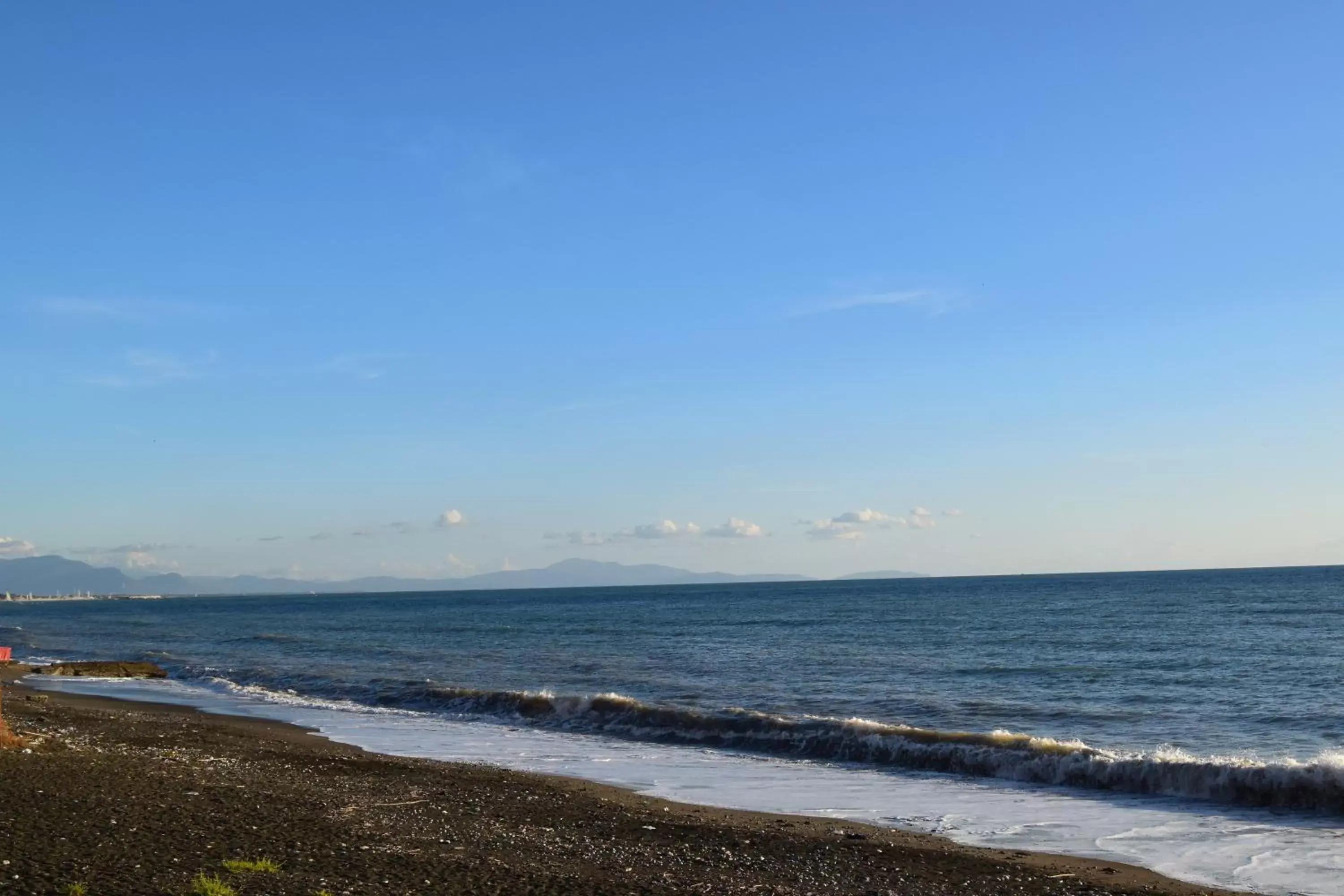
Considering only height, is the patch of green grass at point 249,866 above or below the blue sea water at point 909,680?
above

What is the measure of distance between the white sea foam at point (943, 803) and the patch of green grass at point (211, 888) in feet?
28.6

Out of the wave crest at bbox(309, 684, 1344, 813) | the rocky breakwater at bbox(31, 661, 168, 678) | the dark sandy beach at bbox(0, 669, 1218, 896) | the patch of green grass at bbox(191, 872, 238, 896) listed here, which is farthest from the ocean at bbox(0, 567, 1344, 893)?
the patch of green grass at bbox(191, 872, 238, 896)

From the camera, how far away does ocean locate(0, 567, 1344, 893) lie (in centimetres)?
1562

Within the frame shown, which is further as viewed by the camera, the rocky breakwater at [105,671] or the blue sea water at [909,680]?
the rocky breakwater at [105,671]

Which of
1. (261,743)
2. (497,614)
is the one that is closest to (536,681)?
(261,743)

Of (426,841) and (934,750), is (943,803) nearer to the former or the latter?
(934,750)

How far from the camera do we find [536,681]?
123ft

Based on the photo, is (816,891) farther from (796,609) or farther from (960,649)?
(796,609)

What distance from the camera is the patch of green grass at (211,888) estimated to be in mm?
8430

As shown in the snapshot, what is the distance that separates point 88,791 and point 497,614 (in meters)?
101

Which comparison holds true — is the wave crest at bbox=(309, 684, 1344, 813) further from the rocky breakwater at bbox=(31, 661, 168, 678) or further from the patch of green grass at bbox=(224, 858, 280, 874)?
the rocky breakwater at bbox=(31, 661, 168, 678)

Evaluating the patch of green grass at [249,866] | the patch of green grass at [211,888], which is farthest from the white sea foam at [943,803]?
the patch of green grass at [211,888]

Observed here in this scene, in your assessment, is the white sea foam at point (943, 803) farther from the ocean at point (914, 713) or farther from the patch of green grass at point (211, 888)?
the patch of green grass at point (211, 888)

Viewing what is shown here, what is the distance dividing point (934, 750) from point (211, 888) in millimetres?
15734
